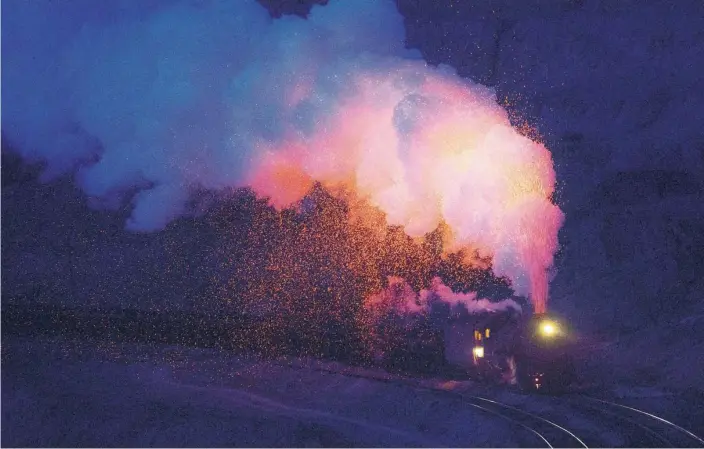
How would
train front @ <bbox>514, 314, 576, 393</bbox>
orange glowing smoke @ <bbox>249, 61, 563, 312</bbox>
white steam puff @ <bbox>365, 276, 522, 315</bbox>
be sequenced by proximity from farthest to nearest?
white steam puff @ <bbox>365, 276, 522, 315</bbox>
orange glowing smoke @ <bbox>249, 61, 563, 312</bbox>
train front @ <bbox>514, 314, 576, 393</bbox>

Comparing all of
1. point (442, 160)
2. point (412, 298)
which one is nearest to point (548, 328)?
point (442, 160)

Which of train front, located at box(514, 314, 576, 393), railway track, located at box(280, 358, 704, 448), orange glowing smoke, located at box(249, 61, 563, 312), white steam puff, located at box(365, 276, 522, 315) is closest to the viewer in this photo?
railway track, located at box(280, 358, 704, 448)

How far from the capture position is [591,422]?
14.7 metres

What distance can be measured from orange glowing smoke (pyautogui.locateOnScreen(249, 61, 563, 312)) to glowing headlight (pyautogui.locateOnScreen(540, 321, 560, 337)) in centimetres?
113

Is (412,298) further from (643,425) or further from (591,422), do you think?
(643,425)

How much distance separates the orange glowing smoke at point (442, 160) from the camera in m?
18.2

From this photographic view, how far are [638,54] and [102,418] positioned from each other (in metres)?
32.0

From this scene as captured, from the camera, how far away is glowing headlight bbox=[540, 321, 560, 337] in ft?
53.7

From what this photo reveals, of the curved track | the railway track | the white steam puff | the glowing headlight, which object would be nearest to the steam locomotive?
the glowing headlight

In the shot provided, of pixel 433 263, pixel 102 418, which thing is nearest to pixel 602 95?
pixel 433 263

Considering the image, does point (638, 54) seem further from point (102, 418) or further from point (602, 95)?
point (102, 418)

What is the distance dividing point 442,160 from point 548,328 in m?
6.42

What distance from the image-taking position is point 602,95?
31719mm

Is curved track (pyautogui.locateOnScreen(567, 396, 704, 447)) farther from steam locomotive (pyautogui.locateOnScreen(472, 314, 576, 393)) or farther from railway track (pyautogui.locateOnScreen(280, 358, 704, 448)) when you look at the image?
steam locomotive (pyautogui.locateOnScreen(472, 314, 576, 393))
